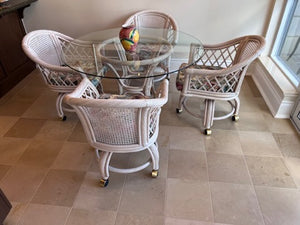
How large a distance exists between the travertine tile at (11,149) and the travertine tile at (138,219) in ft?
3.43

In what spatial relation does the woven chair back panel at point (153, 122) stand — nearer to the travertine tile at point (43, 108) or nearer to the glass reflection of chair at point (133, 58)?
the glass reflection of chair at point (133, 58)

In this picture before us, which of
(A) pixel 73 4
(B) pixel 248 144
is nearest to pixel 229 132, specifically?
(B) pixel 248 144

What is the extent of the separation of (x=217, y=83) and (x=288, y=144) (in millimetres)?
848

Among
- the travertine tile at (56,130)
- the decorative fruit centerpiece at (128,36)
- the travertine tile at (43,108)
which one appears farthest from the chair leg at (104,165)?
the travertine tile at (43,108)

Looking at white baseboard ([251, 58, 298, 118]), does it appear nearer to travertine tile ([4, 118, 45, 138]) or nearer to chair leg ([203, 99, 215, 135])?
chair leg ([203, 99, 215, 135])

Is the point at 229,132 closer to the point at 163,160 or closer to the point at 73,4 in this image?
the point at 163,160

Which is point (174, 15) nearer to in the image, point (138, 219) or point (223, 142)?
point (223, 142)

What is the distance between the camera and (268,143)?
1.88 meters

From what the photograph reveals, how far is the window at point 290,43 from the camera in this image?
92.3 inches

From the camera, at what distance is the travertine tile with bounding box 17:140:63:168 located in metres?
1.73

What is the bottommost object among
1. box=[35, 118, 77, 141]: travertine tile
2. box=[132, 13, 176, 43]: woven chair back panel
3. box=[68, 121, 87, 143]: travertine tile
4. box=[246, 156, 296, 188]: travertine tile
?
box=[246, 156, 296, 188]: travertine tile

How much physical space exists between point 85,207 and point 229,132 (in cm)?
140

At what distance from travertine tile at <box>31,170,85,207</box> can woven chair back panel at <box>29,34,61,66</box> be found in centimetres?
114

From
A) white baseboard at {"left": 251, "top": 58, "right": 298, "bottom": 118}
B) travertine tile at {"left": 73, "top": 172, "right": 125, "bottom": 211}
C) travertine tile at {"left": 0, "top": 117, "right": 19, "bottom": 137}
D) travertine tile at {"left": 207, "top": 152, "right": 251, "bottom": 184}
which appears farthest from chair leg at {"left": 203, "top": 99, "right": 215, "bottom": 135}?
travertine tile at {"left": 0, "top": 117, "right": 19, "bottom": 137}
